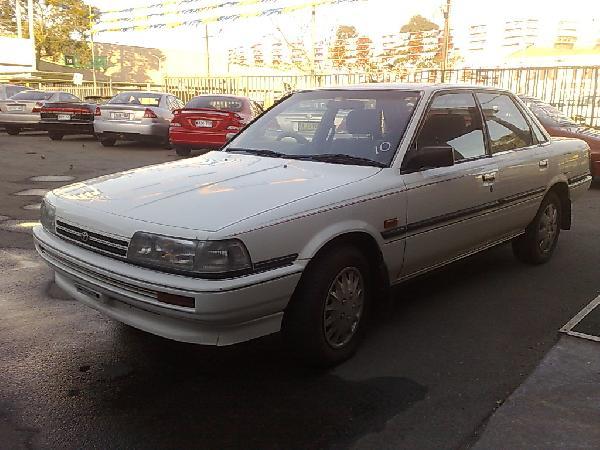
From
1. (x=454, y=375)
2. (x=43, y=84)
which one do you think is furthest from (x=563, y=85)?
(x=43, y=84)

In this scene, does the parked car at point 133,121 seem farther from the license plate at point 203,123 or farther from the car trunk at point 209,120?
the license plate at point 203,123

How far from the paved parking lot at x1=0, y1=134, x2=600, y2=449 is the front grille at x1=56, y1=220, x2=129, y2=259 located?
0.73 meters

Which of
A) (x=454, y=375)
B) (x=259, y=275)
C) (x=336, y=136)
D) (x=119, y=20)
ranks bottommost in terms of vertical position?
(x=454, y=375)

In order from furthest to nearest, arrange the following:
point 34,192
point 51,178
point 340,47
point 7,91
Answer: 1. point 340,47
2. point 7,91
3. point 51,178
4. point 34,192

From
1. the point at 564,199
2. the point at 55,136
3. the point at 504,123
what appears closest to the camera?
the point at 504,123

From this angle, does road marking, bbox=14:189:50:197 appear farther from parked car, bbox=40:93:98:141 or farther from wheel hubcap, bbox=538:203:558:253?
parked car, bbox=40:93:98:141

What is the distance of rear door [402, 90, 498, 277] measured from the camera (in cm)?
384

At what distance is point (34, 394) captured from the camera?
308 centimetres

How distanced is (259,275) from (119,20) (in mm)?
54017

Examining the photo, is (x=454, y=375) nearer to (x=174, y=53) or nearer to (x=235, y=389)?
(x=235, y=389)

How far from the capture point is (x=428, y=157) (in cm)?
374

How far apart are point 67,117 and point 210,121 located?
20.9ft

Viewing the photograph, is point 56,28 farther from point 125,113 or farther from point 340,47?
point 125,113

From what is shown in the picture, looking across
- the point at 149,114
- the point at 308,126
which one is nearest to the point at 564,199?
the point at 308,126
